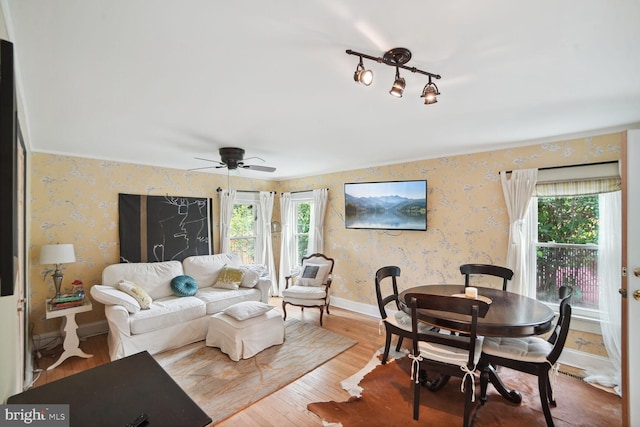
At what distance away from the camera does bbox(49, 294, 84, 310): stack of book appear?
3.04 metres

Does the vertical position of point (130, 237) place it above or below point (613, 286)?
above

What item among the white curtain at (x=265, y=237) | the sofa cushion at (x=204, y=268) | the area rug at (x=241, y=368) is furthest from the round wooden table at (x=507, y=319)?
the white curtain at (x=265, y=237)

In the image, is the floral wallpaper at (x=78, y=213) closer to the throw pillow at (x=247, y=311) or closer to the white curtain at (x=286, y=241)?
the throw pillow at (x=247, y=311)

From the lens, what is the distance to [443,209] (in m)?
3.83

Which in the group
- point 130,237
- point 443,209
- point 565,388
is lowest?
point 565,388

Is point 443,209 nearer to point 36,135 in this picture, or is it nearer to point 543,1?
point 543,1

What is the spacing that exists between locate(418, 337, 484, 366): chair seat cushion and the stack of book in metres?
3.59

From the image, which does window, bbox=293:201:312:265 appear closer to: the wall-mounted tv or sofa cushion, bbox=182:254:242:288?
the wall-mounted tv

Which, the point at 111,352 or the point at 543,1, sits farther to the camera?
the point at 111,352

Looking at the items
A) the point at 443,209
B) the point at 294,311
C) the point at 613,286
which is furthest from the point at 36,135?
the point at 613,286

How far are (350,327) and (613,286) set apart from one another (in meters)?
2.86

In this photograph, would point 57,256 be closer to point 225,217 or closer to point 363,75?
point 225,217
